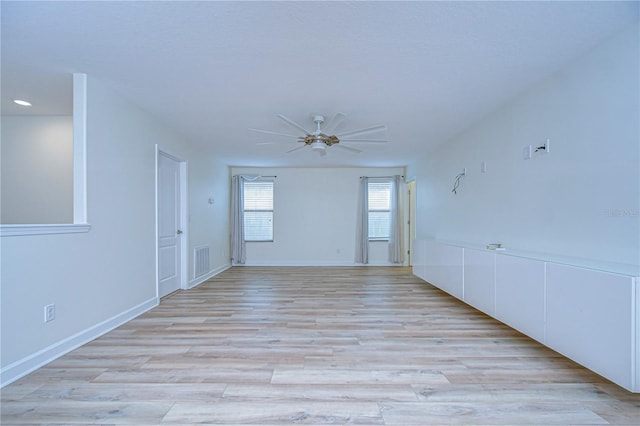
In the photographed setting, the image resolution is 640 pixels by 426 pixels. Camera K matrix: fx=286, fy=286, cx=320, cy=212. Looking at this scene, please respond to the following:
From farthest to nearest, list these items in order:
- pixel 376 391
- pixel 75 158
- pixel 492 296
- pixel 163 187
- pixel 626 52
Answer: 1. pixel 163 187
2. pixel 492 296
3. pixel 75 158
4. pixel 626 52
5. pixel 376 391

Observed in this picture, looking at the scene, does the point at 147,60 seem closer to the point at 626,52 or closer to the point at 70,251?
the point at 70,251

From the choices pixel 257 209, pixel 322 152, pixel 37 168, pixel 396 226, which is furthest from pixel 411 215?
pixel 37 168

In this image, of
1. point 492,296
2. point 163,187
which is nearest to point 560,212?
point 492,296

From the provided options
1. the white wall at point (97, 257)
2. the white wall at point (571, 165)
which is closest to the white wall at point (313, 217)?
the white wall at point (97, 257)

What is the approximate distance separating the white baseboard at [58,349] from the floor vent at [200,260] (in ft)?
5.28

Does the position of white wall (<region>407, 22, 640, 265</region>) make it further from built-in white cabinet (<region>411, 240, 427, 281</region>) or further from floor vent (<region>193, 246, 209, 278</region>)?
floor vent (<region>193, 246, 209, 278</region>)

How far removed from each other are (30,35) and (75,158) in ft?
3.04

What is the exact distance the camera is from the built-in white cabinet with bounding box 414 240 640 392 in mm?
1544

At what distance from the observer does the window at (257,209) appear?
273 inches

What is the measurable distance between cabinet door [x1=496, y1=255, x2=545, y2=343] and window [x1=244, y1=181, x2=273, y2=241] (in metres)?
5.20

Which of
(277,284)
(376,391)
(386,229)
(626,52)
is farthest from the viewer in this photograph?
(386,229)

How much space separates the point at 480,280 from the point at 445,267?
888 mm

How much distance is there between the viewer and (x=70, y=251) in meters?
2.32

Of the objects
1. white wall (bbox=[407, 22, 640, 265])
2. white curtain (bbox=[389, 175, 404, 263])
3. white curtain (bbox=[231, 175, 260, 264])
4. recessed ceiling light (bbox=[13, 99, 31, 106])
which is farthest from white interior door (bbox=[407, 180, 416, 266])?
recessed ceiling light (bbox=[13, 99, 31, 106])
